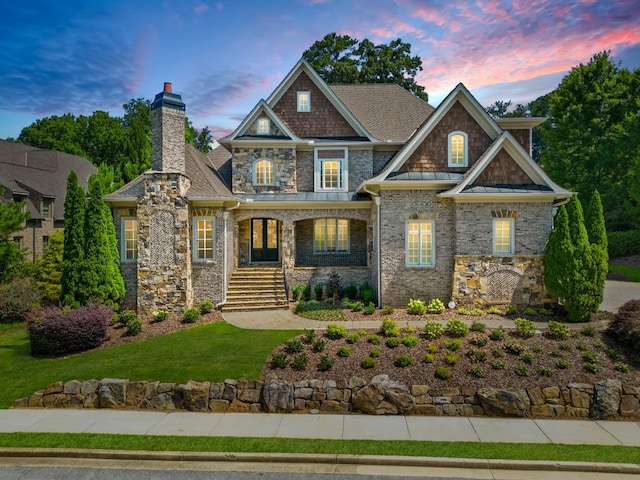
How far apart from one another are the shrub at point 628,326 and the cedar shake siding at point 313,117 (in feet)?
42.9

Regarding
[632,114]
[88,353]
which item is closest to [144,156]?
[88,353]

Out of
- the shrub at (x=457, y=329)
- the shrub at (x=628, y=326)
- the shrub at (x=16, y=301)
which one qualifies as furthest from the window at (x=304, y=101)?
the shrub at (x=628, y=326)

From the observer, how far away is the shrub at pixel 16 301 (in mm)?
18406

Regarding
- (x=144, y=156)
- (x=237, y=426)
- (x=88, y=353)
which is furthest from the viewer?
(x=144, y=156)

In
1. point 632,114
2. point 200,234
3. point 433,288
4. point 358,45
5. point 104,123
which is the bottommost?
point 433,288

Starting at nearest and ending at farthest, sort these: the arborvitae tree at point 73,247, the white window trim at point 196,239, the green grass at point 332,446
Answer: the green grass at point 332,446 → the arborvitae tree at point 73,247 → the white window trim at point 196,239

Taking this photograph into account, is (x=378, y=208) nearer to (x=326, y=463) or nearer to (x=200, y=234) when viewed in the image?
(x=200, y=234)

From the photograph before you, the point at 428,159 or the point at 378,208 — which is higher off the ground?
the point at 428,159

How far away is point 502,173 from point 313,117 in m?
9.26

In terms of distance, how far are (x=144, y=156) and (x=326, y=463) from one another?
2578 centimetres

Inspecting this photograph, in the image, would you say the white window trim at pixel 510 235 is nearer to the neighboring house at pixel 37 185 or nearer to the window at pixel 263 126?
the window at pixel 263 126

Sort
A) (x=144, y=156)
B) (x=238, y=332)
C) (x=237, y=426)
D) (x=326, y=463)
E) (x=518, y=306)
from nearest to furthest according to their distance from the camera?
(x=326, y=463), (x=237, y=426), (x=238, y=332), (x=518, y=306), (x=144, y=156)

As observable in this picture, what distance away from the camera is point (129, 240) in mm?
17250

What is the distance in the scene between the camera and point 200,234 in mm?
17062
